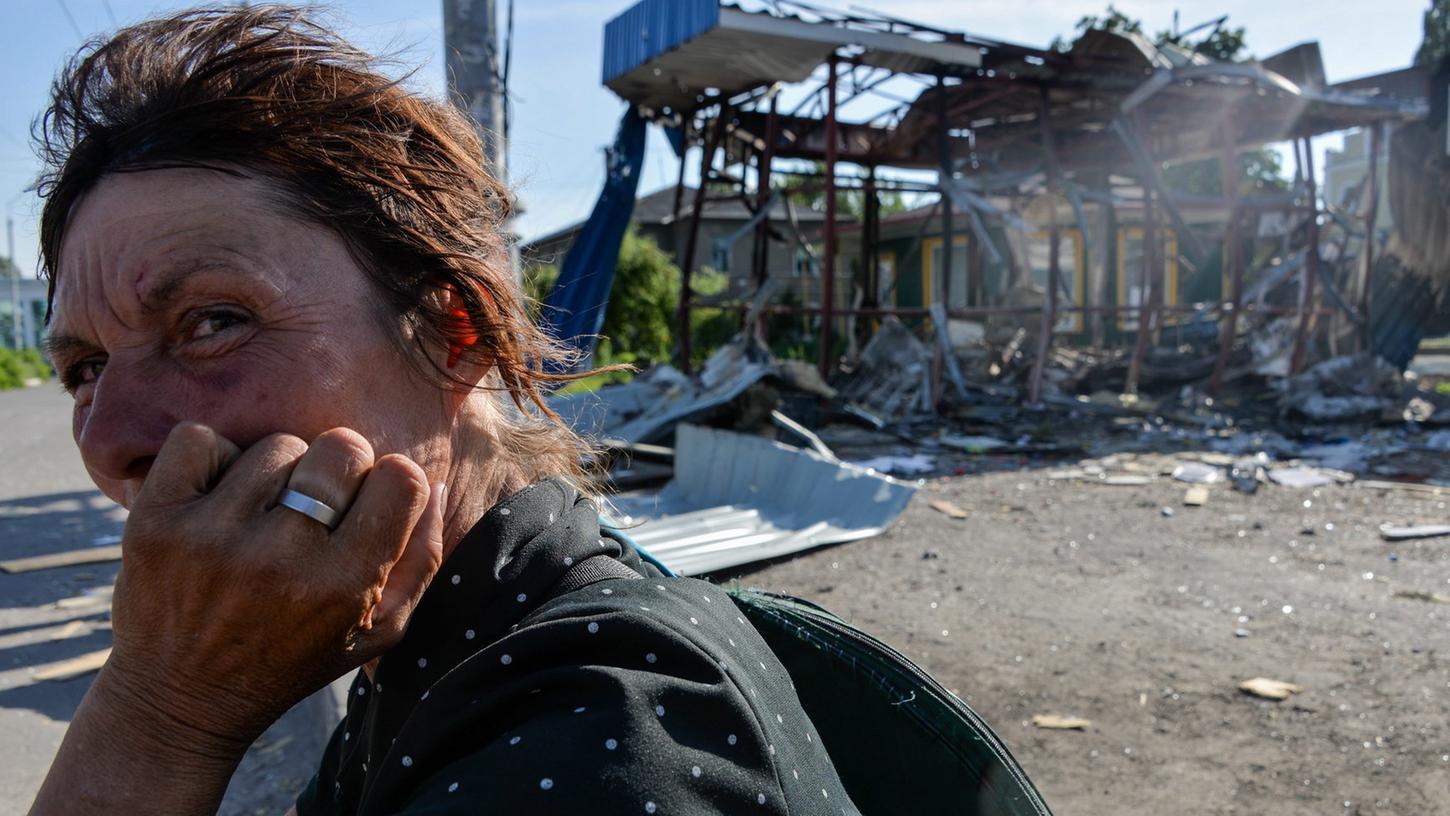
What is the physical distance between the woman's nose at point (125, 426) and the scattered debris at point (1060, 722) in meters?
2.87

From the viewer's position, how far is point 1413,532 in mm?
5785

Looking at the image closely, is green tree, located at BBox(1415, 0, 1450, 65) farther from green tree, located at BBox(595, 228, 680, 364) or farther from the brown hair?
the brown hair

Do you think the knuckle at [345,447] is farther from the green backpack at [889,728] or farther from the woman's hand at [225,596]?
the green backpack at [889,728]

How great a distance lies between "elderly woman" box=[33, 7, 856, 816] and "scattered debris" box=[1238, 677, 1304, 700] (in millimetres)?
2979

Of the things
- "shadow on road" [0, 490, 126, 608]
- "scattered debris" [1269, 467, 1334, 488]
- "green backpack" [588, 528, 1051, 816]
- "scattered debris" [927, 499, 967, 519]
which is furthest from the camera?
"scattered debris" [1269, 467, 1334, 488]

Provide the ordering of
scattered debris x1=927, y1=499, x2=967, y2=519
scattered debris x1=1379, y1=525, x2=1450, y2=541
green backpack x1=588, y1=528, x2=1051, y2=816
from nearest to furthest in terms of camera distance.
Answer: green backpack x1=588, y1=528, x2=1051, y2=816 < scattered debris x1=1379, y1=525, x2=1450, y2=541 < scattered debris x1=927, y1=499, x2=967, y2=519

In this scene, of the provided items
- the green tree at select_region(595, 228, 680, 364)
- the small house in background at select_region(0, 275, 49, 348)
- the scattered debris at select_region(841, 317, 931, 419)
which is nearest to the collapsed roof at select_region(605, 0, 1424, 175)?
the scattered debris at select_region(841, 317, 931, 419)

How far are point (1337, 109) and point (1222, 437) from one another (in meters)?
4.93

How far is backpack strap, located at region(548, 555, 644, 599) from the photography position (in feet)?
3.38

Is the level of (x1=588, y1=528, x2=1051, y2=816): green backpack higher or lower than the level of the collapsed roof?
lower

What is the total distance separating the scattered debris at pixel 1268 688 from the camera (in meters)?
3.38

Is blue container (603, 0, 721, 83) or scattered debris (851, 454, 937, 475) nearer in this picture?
scattered debris (851, 454, 937, 475)

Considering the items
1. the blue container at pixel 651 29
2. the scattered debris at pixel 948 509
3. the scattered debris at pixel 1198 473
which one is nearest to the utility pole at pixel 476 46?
A: the blue container at pixel 651 29

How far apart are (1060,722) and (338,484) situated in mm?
2888
